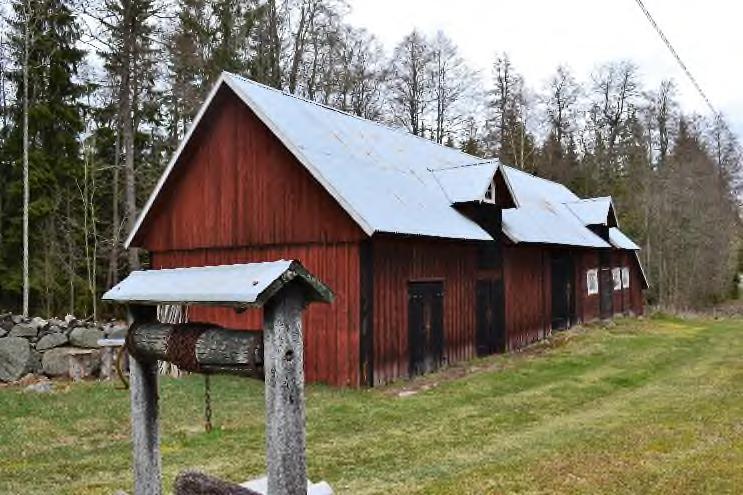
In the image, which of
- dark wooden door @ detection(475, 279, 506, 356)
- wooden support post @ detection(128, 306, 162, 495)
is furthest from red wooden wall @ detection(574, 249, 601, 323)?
wooden support post @ detection(128, 306, 162, 495)

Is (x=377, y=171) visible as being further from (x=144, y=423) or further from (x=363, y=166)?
(x=144, y=423)

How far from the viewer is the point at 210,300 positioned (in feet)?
13.9

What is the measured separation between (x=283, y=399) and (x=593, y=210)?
987 inches

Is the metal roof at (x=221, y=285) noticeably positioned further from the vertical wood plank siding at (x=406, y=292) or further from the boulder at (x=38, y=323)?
the boulder at (x=38, y=323)

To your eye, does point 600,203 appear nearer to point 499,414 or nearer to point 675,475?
point 499,414

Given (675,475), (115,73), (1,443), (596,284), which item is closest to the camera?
(675,475)

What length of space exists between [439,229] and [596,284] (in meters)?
14.2

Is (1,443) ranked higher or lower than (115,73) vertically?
lower

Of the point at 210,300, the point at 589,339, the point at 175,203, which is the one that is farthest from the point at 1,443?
the point at 589,339

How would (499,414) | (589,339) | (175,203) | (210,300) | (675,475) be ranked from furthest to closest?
(589,339)
(175,203)
(499,414)
(675,475)
(210,300)

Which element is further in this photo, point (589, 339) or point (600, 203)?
point (600, 203)

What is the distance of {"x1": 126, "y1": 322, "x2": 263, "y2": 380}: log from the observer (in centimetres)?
430

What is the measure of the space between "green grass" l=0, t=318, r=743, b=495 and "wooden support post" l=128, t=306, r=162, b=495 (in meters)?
2.11

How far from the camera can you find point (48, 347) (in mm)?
16906
